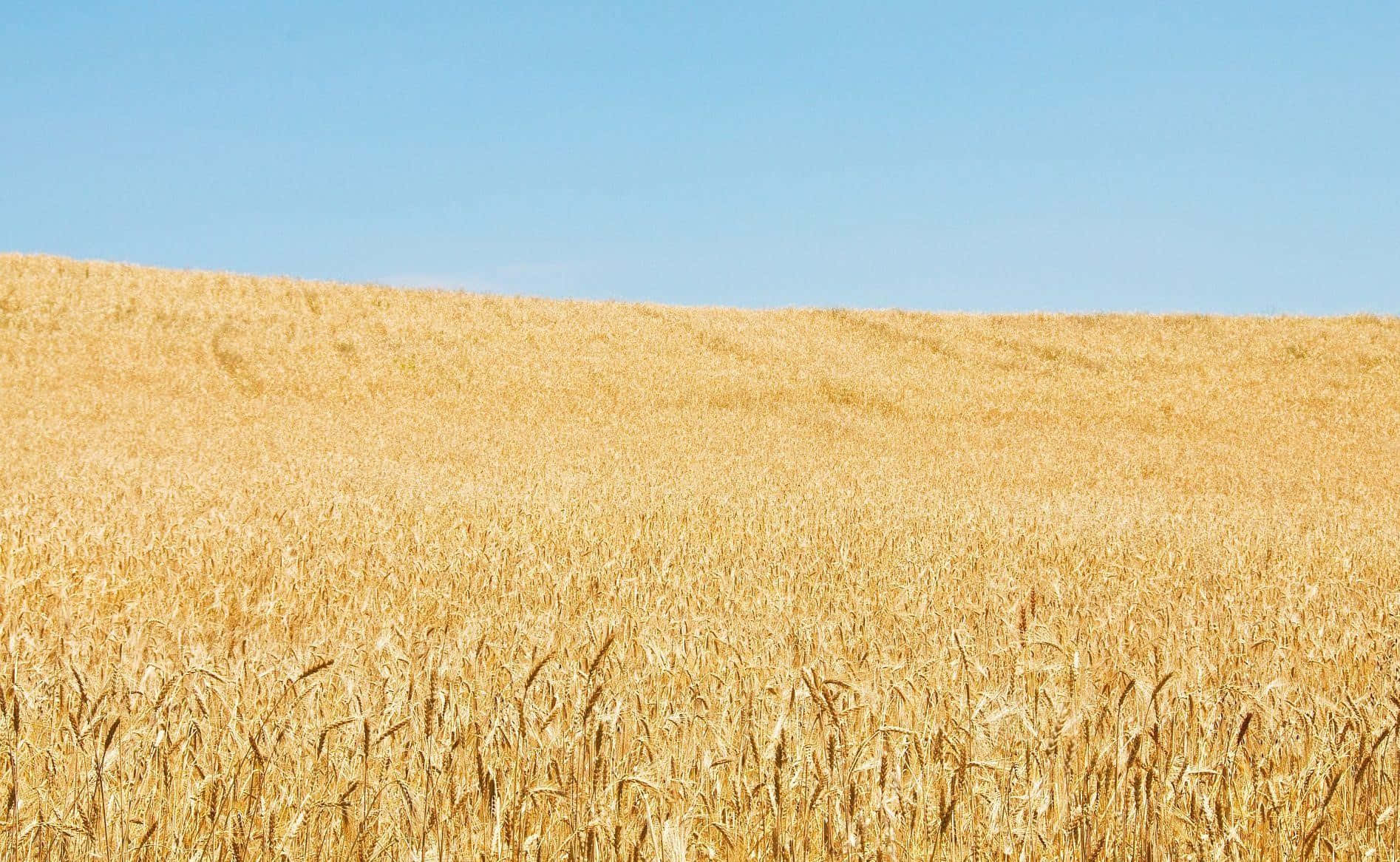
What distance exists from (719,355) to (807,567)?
23.9m

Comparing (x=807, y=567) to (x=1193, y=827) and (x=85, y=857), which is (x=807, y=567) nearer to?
(x=1193, y=827)

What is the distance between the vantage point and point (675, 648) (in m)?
4.16

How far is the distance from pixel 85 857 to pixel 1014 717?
8.33 feet

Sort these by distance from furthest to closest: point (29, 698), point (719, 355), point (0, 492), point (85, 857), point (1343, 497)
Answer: point (719, 355) < point (1343, 497) < point (0, 492) < point (29, 698) < point (85, 857)

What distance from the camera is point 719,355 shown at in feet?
101

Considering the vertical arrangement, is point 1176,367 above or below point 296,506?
above

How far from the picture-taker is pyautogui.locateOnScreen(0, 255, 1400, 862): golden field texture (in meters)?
2.51

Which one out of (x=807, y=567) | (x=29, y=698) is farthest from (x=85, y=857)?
(x=807, y=567)

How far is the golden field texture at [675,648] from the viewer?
8.25 ft

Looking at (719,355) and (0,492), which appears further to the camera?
(719,355)

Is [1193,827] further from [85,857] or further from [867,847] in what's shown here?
[85,857]

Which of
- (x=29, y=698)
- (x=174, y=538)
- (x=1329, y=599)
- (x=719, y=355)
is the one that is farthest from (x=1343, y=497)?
(x=719, y=355)

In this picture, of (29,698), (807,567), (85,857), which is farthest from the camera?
(807,567)

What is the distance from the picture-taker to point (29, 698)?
10.6 feet
